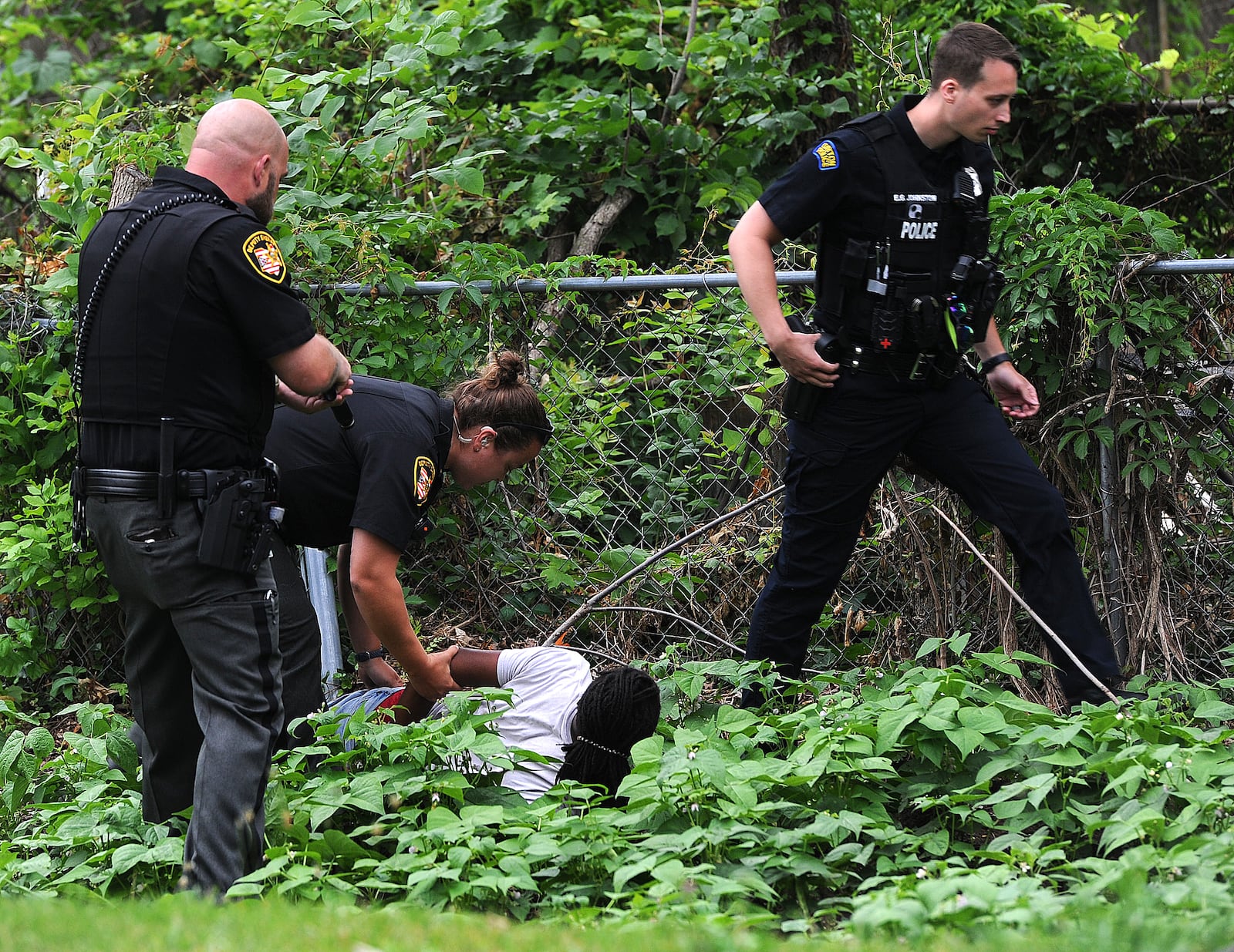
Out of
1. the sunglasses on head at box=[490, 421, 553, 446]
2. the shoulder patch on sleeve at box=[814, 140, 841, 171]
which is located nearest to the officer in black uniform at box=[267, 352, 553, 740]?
the sunglasses on head at box=[490, 421, 553, 446]

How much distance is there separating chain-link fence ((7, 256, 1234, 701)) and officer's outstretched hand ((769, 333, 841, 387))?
0.67 metres

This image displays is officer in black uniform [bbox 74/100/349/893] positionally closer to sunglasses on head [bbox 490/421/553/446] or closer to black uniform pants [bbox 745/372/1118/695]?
sunglasses on head [bbox 490/421/553/446]

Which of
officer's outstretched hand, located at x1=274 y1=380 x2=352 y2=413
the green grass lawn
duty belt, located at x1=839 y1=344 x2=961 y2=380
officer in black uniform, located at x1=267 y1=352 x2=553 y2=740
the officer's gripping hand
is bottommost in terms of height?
the officer's gripping hand

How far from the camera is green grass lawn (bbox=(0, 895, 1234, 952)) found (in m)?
2.09

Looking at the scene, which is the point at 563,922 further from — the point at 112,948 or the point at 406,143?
the point at 406,143

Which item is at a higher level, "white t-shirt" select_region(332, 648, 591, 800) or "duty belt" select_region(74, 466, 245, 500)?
"duty belt" select_region(74, 466, 245, 500)

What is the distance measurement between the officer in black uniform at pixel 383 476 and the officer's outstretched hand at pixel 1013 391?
1.55 metres

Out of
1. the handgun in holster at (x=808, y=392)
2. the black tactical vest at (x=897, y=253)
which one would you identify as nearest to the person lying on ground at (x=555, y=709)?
the handgun in holster at (x=808, y=392)

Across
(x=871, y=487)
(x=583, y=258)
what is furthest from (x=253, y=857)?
(x=583, y=258)

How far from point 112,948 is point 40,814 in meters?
1.63

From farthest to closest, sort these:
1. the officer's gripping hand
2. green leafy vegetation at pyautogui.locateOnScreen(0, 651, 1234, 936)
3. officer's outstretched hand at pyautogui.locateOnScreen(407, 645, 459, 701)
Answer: the officer's gripping hand < officer's outstretched hand at pyautogui.locateOnScreen(407, 645, 459, 701) < green leafy vegetation at pyautogui.locateOnScreen(0, 651, 1234, 936)

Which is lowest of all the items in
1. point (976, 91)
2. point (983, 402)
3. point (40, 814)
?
point (40, 814)

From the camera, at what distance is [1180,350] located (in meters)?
4.39

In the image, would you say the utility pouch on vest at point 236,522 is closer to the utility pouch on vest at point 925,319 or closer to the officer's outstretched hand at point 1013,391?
the utility pouch on vest at point 925,319
